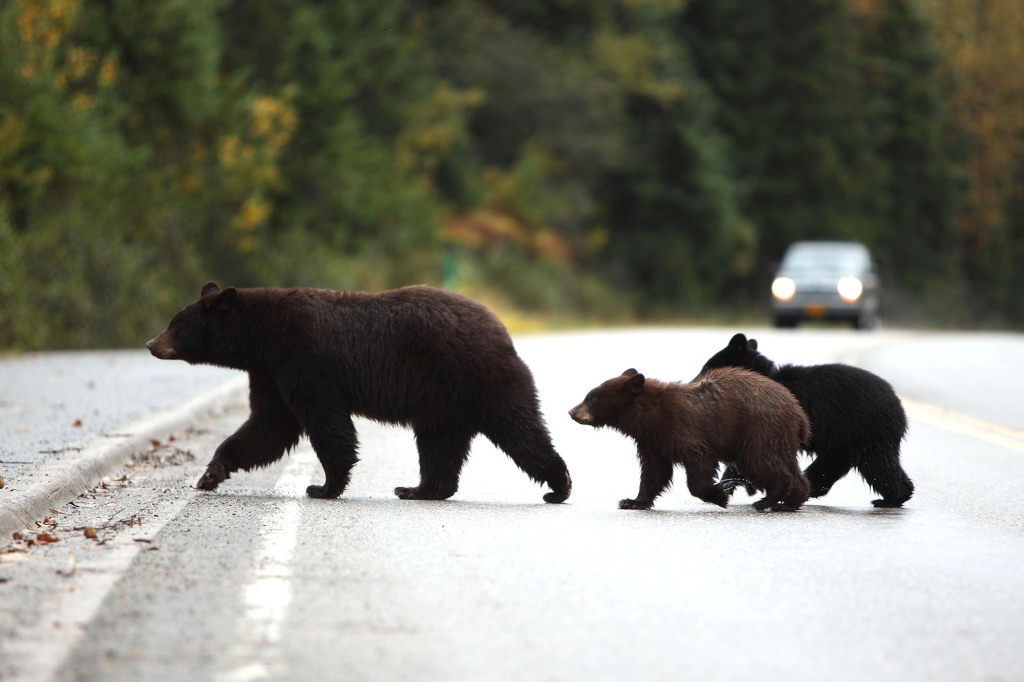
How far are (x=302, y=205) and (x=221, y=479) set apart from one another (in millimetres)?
27582

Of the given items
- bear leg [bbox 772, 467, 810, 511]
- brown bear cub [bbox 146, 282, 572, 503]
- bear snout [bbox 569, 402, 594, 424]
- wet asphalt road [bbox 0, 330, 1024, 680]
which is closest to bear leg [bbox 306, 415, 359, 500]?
brown bear cub [bbox 146, 282, 572, 503]

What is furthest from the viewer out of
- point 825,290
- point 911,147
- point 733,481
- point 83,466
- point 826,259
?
point 911,147

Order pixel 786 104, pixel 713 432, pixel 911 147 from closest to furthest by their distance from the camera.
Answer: pixel 713 432 → pixel 786 104 → pixel 911 147

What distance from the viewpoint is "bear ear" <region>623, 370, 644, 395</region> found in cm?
880

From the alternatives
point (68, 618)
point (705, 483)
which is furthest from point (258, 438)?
point (68, 618)

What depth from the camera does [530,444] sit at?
8.83 m

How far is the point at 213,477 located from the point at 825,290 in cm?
2893

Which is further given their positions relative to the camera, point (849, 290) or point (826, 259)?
point (826, 259)

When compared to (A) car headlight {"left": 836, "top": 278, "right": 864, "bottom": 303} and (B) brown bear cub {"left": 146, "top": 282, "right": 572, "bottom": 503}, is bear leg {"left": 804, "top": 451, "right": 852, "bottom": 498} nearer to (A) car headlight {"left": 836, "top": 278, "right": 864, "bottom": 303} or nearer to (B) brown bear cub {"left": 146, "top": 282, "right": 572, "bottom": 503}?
(B) brown bear cub {"left": 146, "top": 282, "right": 572, "bottom": 503}

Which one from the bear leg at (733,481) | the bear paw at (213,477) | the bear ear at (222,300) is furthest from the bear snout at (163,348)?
the bear leg at (733,481)

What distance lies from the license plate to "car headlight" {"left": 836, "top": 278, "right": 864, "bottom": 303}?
57cm

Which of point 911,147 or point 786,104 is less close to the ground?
point 786,104

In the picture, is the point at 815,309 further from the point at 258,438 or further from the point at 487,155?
the point at 258,438

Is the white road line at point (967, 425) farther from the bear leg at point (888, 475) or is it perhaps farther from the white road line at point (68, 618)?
the white road line at point (68, 618)
